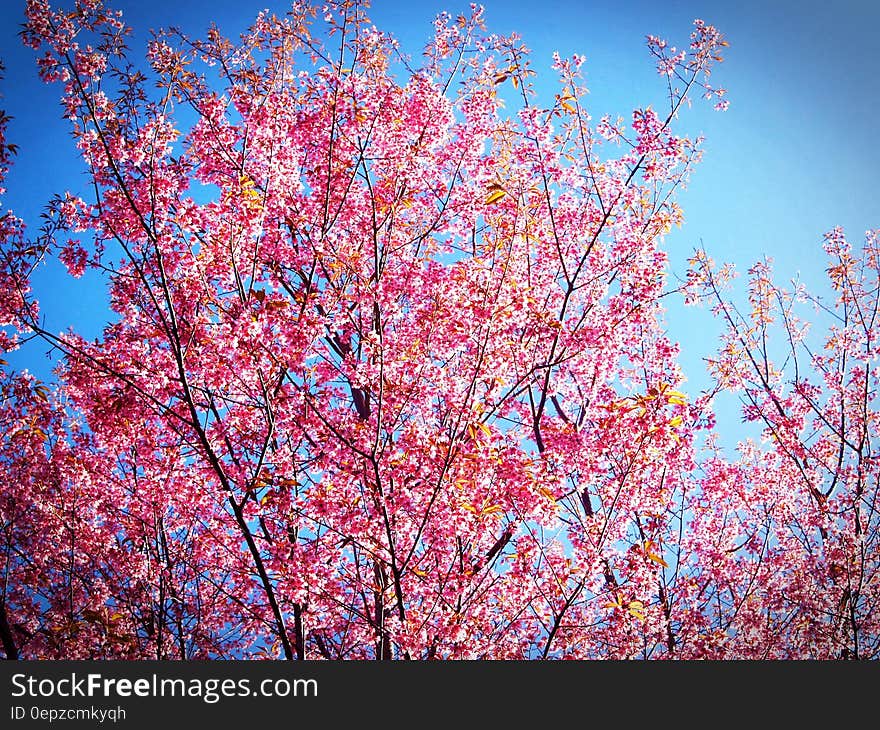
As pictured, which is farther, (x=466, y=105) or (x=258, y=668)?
(x=466, y=105)

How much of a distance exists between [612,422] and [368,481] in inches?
61.2

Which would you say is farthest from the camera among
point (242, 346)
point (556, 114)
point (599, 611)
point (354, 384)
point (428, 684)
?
point (599, 611)

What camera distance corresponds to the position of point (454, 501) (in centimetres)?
412

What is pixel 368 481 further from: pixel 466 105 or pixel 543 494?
pixel 466 105

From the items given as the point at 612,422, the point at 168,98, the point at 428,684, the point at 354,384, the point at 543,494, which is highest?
the point at 168,98

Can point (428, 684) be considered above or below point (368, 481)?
below

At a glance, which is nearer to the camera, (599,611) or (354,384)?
(354,384)

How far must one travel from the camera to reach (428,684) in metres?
3.73

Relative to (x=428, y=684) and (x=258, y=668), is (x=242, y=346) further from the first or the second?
(x=428, y=684)

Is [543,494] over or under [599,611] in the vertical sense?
over

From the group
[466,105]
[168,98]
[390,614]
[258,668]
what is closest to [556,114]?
[466,105]

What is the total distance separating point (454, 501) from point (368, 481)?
0.54 metres

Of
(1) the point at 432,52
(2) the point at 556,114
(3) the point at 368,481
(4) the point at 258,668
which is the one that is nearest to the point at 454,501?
(3) the point at 368,481

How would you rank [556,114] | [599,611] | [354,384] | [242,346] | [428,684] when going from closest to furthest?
1. [428,684]
2. [242,346]
3. [354,384]
4. [556,114]
5. [599,611]
